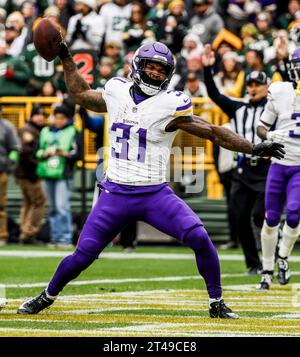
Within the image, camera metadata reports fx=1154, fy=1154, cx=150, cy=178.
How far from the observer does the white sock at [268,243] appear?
33.3ft

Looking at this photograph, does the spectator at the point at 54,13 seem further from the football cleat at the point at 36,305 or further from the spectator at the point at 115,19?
the football cleat at the point at 36,305

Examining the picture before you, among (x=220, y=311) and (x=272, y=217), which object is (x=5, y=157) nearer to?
(x=272, y=217)

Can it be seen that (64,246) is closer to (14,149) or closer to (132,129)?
(14,149)

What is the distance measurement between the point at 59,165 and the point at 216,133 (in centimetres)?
846

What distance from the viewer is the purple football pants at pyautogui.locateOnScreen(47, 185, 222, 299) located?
24.3 ft

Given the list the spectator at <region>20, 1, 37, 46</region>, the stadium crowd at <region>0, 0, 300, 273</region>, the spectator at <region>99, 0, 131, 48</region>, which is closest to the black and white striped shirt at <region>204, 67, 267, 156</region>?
the stadium crowd at <region>0, 0, 300, 273</region>

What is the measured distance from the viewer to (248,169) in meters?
11.5

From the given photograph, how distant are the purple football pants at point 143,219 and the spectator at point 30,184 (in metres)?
8.80

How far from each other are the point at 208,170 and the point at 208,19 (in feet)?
8.99

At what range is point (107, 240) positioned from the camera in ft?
24.7

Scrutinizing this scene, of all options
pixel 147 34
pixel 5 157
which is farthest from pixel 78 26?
pixel 5 157

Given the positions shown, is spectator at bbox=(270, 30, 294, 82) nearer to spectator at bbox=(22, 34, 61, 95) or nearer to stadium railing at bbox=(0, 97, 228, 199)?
stadium railing at bbox=(0, 97, 228, 199)

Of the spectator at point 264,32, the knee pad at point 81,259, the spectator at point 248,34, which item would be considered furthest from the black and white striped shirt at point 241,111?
the spectator at point 248,34

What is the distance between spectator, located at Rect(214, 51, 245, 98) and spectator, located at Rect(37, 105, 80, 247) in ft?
6.97
